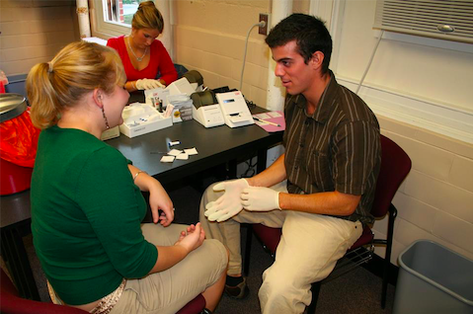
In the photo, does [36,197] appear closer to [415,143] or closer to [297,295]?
[297,295]

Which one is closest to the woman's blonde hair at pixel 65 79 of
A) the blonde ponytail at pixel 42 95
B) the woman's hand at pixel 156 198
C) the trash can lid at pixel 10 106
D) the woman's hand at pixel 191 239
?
the blonde ponytail at pixel 42 95

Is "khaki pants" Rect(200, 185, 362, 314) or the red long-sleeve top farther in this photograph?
the red long-sleeve top

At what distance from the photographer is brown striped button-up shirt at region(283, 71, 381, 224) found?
1.33 m

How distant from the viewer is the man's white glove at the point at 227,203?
1.60m

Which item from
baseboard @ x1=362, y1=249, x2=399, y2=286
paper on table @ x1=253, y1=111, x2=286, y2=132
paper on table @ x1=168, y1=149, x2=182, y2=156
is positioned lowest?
baseboard @ x1=362, y1=249, x2=399, y2=286

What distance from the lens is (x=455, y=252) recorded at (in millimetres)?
1646

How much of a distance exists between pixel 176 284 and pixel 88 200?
1.46ft

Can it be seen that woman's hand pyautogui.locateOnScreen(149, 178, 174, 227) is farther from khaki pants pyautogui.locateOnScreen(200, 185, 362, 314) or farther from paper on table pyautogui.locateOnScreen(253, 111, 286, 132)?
paper on table pyautogui.locateOnScreen(253, 111, 286, 132)

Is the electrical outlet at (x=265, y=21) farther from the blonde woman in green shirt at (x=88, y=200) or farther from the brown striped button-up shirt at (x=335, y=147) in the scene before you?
the blonde woman in green shirt at (x=88, y=200)

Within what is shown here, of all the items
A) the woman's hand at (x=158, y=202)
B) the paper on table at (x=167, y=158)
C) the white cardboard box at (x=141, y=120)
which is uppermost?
the white cardboard box at (x=141, y=120)

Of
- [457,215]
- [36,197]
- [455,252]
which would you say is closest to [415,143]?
[457,215]

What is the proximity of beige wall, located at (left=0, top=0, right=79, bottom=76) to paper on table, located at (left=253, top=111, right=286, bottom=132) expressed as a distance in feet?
8.98

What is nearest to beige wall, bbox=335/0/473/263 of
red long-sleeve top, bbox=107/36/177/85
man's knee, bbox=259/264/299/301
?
man's knee, bbox=259/264/299/301

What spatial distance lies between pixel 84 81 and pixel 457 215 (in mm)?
1618
